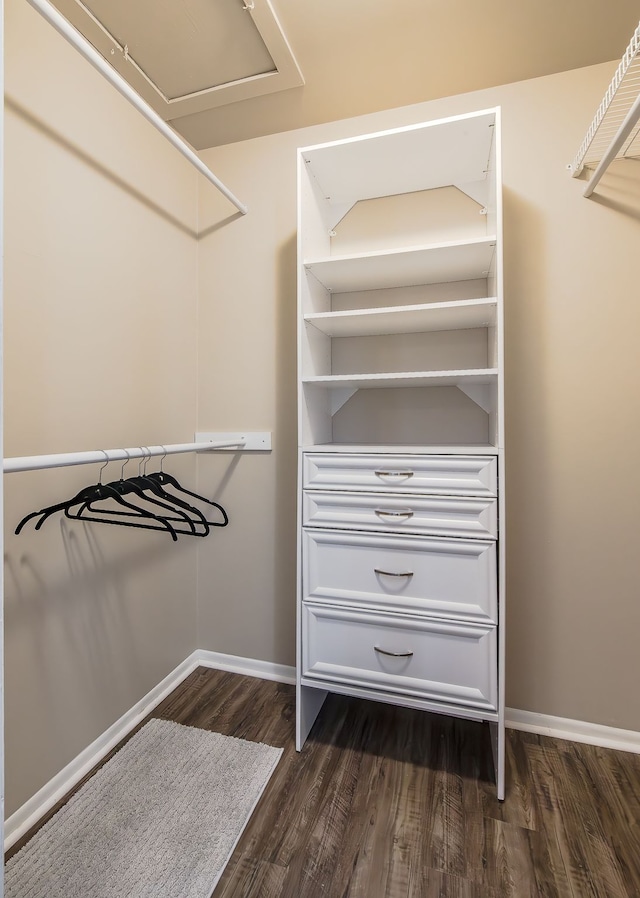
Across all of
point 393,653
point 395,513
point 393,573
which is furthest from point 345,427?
point 393,653

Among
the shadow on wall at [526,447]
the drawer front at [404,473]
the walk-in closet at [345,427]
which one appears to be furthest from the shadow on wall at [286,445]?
the shadow on wall at [526,447]

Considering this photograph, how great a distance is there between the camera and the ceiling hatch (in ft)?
4.66

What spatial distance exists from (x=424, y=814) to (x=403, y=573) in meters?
0.71

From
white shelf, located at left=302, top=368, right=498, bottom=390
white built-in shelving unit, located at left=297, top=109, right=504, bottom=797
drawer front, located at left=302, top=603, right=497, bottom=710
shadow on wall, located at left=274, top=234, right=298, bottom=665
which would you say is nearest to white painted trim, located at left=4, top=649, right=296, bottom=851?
shadow on wall, located at left=274, top=234, right=298, bottom=665

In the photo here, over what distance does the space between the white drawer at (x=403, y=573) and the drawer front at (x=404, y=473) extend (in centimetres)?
17

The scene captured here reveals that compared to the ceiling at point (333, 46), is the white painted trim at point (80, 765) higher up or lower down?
lower down

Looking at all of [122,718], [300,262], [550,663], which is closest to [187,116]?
[300,262]

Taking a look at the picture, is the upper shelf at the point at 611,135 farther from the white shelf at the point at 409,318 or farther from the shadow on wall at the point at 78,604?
the shadow on wall at the point at 78,604

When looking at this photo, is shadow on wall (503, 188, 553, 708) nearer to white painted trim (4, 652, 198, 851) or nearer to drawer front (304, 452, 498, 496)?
drawer front (304, 452, 498, 496)

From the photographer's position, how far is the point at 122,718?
1.71m

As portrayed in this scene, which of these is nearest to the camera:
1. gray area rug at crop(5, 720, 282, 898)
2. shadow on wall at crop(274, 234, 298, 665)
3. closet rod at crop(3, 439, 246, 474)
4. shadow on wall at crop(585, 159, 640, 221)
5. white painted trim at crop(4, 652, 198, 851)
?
closet rod at crop(3, 439, 246, 474)

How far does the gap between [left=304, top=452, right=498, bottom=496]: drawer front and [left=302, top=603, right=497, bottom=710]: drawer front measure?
439 millimetres

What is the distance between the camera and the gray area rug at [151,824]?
117cm

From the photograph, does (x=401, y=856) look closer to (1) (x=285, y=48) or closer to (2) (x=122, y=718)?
(2) (x=122, y=718)
